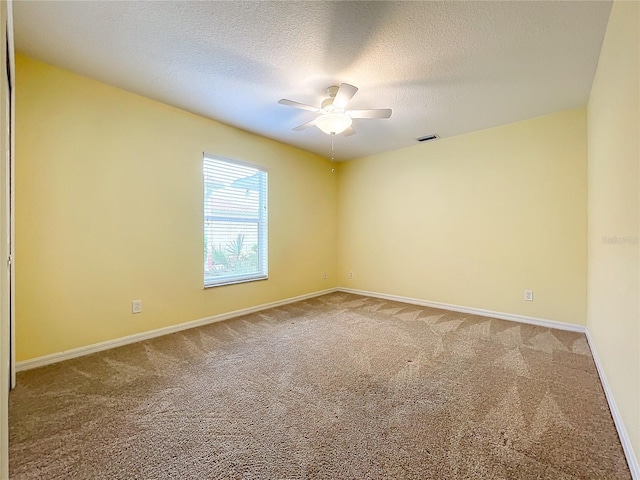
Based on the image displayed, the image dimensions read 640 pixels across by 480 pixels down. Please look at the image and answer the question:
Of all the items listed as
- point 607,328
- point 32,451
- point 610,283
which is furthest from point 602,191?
point 32,451

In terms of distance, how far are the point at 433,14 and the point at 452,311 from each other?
3381 mm

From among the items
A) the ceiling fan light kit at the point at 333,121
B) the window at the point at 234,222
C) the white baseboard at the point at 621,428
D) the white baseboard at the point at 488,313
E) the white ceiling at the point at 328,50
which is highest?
the white ceiling at the point at 328,50

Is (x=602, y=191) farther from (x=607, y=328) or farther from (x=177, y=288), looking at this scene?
Answer: (x=177, y=288)

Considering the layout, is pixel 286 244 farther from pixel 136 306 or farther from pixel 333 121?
pixel 333 121

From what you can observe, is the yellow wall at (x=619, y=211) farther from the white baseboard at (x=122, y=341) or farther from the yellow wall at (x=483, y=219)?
the white baseboard at (x=122, y=341)

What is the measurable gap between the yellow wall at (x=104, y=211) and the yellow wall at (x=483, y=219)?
222cm

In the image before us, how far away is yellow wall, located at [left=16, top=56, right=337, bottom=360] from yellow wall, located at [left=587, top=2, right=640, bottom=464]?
11.4ft

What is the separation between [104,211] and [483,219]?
14.0 ft

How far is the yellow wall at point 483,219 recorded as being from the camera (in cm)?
310

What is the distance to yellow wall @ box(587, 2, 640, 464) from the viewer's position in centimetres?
135

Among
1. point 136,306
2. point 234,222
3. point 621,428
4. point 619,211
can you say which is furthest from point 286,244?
point 621,428

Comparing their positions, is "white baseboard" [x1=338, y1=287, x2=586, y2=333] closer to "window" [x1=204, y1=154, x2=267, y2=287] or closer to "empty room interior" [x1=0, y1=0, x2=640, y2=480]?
"empty room interior" [x1=0, y1=0, x2=640, y2=480]

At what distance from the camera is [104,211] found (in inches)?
103

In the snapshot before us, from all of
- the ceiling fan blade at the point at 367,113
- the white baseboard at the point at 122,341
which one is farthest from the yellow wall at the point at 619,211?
the white baseboard at the point at 122,341
